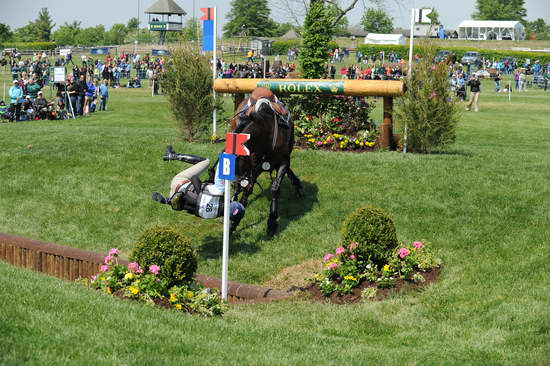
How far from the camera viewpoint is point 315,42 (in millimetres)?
38938

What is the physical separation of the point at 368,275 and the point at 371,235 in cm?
60

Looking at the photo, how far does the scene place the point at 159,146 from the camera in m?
18.6

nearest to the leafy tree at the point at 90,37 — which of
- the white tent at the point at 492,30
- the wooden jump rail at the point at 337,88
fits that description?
the white tent at the point at 492,30

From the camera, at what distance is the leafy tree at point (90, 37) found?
126m

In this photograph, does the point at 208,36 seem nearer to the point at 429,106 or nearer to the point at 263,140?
the point at 429,106

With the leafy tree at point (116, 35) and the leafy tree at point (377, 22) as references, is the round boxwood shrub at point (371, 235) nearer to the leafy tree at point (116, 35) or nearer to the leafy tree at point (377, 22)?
the leafy tree at point (116, 35)

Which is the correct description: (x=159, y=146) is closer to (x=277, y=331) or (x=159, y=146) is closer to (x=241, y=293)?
(x=241, y=293)

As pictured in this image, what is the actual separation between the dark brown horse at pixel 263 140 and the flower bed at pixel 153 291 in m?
3.29

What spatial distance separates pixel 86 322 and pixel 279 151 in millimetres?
6938

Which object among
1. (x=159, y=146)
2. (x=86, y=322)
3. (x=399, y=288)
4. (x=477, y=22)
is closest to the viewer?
(x=86, y=322)

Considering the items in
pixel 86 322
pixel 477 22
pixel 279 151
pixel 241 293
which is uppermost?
pixel 477 22

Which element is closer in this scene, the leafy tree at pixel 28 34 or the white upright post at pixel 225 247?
the white upright post at pixel 225 247

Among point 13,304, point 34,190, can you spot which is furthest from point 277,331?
point 34,190

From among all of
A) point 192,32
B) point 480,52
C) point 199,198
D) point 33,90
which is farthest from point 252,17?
point 199,198
